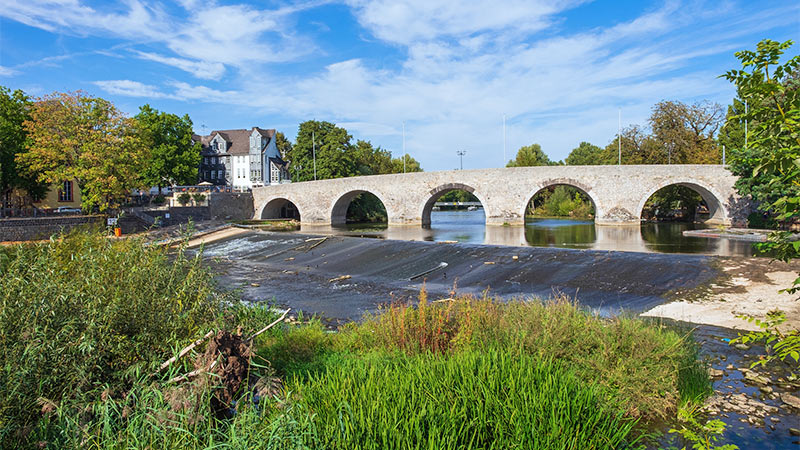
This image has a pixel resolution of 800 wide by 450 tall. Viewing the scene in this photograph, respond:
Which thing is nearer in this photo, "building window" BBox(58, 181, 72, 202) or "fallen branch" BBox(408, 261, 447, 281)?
"fallen branch" BBox(408, 261, 447, 281)

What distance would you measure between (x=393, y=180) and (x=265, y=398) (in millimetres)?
34319

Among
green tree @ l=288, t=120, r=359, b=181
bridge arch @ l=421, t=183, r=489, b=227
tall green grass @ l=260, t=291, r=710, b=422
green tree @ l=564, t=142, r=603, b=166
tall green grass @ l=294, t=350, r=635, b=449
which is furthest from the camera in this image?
green tree @ l=564, t=142, r=603, b=166

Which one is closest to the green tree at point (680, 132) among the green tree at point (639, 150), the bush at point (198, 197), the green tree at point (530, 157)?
the green tree at point (639, 150)

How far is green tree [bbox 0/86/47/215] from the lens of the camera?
3030 cm

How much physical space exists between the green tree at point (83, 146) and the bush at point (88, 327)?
27.9 m

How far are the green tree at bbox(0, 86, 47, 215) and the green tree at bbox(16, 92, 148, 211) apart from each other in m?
0.85

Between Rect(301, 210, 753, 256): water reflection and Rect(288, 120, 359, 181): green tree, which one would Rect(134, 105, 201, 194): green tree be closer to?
Rect(288, 120, 359, 181): green tree

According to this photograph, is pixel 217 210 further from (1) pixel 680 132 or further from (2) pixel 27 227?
(1) pixel 680 132

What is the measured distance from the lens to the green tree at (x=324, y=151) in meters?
49.2

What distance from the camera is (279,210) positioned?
46781 millimetres

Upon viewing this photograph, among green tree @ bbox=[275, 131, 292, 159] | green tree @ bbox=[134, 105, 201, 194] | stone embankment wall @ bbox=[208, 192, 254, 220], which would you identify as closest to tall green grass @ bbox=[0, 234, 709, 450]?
stone embankment wall @ bbox=[208, 192, 254, 220]

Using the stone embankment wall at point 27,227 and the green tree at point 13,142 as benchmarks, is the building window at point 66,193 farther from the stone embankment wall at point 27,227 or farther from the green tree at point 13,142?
the stone embankment wall at point 27,227

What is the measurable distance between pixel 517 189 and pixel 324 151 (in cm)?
2262

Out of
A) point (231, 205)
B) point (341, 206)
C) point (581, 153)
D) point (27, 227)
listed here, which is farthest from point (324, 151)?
point (581, 153)
